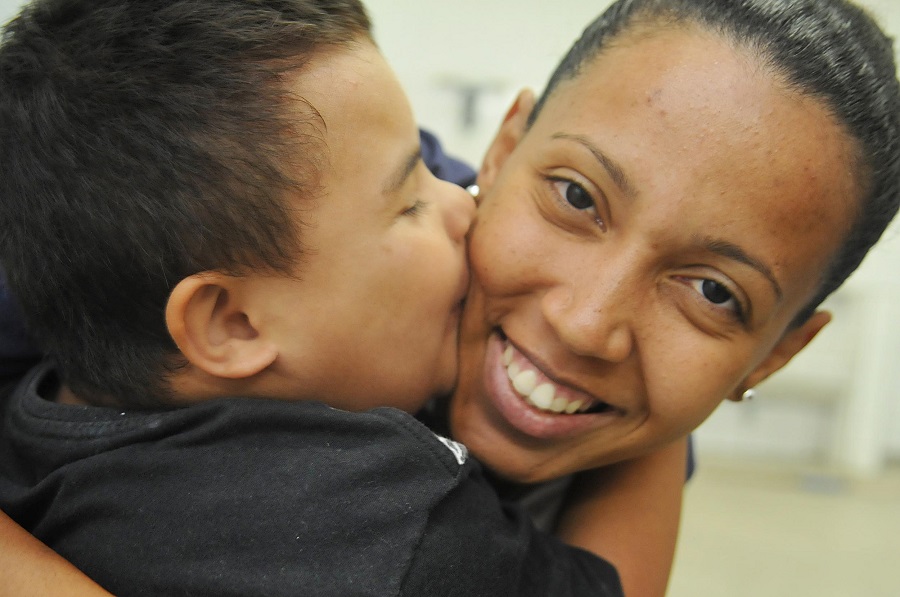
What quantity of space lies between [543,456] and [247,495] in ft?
1.41

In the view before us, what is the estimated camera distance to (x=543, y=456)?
108 cm

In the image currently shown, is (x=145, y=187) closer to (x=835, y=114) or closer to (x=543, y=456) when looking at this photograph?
(x=543, y=456)

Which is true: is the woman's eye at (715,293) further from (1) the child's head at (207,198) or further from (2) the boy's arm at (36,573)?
(2) the boy's arm at (36,573)

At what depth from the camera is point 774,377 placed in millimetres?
3289

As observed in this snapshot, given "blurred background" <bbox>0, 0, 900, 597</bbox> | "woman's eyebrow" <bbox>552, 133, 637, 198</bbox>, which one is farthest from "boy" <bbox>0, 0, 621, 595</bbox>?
"blurred background" <bbox>0, 0, 900, 597</bbox>

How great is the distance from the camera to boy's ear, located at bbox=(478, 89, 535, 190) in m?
1.21

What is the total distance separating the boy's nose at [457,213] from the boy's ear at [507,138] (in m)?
0.13

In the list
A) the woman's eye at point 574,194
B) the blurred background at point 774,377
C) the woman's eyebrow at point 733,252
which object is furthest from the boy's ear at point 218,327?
the blurred background at point 774,377

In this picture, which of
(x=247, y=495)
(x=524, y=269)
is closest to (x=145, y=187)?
(x=247, y=495)

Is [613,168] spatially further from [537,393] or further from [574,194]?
[537,393]

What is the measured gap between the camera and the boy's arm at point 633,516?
1.10 meters

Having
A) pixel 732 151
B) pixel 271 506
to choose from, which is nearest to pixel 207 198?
pixel 271 506

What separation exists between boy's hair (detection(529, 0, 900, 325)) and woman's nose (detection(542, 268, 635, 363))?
30 centimetres

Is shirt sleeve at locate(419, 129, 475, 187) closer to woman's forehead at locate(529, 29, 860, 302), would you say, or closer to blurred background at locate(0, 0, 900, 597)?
woman's forehead at locate(529, 29, 860, 302)
